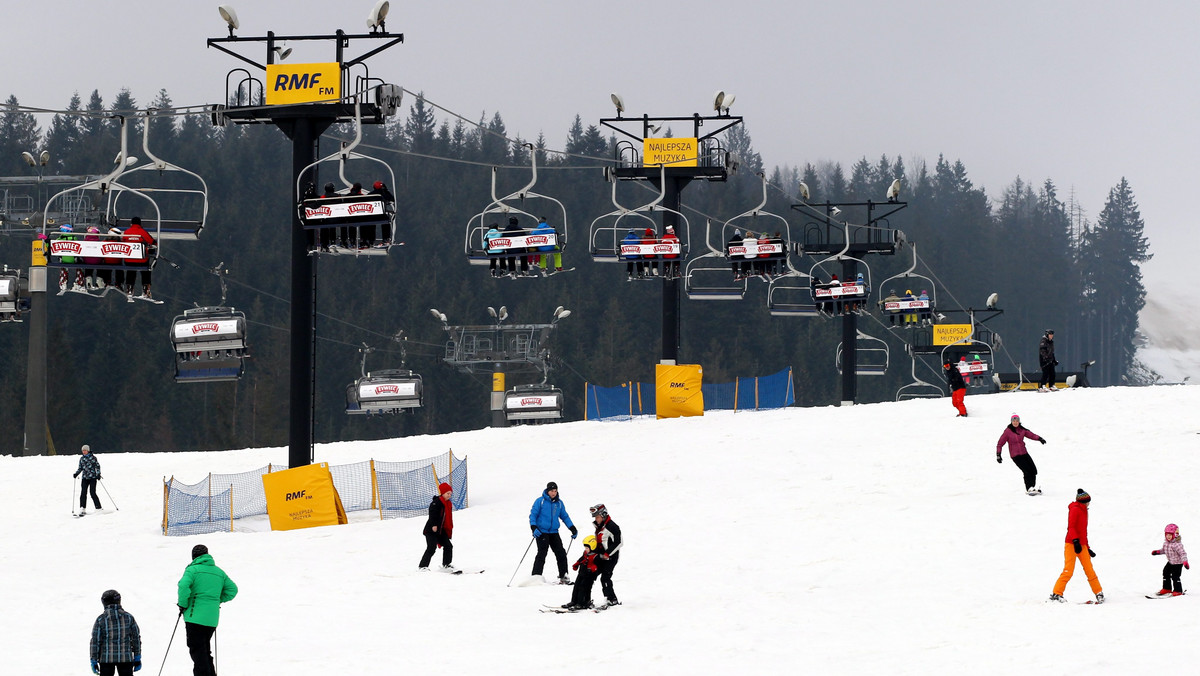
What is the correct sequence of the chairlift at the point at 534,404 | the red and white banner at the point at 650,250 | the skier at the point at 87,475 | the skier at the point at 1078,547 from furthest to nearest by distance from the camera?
1. the chairlift at the point at 534,404
2. the red and white banner at the point at 650,250
3. the skier at the point at 87,475
4. the skier at the point at 1078,547

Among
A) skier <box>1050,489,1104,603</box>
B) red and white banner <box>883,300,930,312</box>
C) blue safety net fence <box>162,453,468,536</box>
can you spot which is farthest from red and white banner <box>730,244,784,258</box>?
skier <box>1050,489,1104,603</box>

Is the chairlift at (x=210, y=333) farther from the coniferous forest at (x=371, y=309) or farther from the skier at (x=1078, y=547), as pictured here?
the coniferous forest at (x=371, y=309)

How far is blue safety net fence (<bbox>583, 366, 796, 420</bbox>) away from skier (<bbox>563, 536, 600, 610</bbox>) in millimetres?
24592

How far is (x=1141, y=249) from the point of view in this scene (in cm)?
17512

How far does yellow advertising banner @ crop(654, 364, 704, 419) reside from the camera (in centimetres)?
3925

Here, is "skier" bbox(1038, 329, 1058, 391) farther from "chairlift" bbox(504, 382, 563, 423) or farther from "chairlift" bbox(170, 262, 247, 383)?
"chairlift" bbox(504, 382, 563, 423)

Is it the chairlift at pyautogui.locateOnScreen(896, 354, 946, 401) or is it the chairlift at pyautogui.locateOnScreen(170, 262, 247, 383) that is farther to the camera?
the chairlift at pyautogui.locateOnScreen(896, 354, 946, 401)

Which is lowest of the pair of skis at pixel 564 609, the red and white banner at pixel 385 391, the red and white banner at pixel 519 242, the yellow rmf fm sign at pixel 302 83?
the pair of skis at pixel 564 609

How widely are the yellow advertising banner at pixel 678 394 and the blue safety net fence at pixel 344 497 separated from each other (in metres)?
12.0

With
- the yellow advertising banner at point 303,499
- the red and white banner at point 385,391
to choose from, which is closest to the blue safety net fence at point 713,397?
the red and white banner at point 385,391

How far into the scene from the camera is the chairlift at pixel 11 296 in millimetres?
41000

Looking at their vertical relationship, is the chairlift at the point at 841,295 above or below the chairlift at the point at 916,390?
above

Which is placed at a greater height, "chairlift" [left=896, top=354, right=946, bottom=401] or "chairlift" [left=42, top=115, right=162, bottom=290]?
"chairlift" [left=42, top=115, right=162, bottom=290]

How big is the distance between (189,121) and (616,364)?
166 feet
